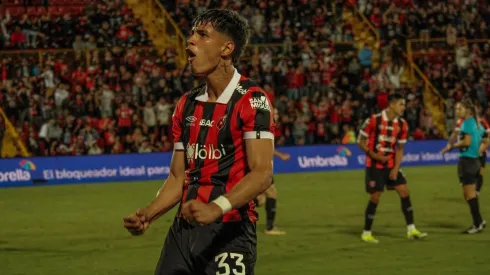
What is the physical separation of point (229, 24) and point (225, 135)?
638 mm

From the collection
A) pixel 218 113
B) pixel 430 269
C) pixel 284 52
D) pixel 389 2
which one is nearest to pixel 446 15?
pixel 389 2

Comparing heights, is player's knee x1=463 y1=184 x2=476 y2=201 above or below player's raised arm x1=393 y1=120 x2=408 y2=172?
below

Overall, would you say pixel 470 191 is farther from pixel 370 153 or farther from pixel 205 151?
pixel 205 151

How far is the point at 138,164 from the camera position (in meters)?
26.4

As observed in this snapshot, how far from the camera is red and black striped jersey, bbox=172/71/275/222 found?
523cm

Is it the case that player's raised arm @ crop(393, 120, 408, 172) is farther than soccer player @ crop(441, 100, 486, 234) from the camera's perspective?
No

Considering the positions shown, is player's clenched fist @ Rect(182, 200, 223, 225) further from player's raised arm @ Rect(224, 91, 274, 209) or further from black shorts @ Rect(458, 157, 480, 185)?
black shorts @ Rect(458, 157, 480, 185)

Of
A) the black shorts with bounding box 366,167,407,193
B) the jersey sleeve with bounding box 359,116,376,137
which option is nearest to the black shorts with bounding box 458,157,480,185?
the black shorts with bounding box 366,167,407,193

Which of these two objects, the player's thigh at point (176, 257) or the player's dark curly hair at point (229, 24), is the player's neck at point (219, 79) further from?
the player's thigh at point (176, 257)

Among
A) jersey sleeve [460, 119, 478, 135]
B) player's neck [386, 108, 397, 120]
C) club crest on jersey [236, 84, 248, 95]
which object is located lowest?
jersey sleeve [460, 119, 478, 135]

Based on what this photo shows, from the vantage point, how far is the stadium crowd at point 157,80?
27312 millimetres

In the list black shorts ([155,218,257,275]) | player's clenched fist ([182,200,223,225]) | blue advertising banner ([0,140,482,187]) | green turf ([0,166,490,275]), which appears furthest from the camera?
blue advertising banner ([0,140,482,187])

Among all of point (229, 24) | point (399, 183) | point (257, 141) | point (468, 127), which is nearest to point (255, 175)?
point (257, 141)

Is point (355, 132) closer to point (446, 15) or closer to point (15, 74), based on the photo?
point (446, 15)
